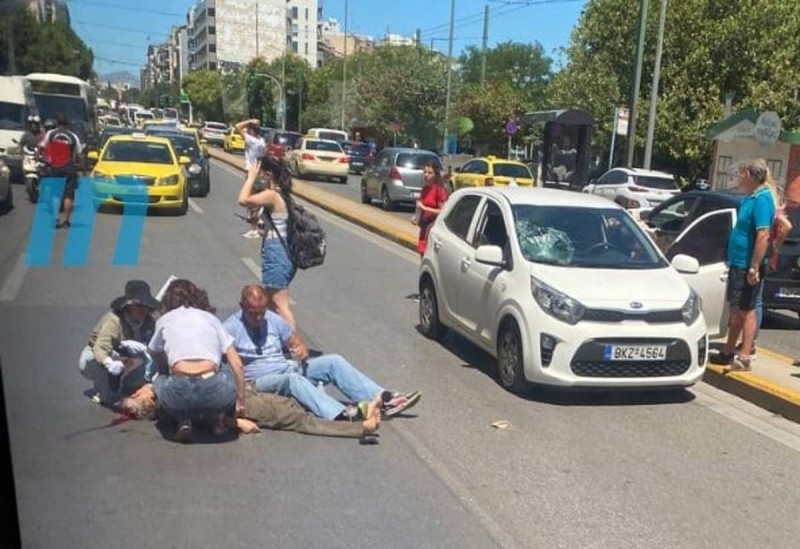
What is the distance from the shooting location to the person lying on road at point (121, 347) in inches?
222

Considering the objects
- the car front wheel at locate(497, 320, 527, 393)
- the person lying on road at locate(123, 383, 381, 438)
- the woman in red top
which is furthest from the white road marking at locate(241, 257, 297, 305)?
the person lying on road at locate(123, 383, 381, 438)

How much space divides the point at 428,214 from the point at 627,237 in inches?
149

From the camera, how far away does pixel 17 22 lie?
4367mm

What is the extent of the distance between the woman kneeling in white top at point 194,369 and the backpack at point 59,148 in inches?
371

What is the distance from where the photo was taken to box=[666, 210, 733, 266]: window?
8.59 metres

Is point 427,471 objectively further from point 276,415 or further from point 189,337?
point 189,337

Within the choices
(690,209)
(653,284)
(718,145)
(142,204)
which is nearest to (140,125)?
(142,204)

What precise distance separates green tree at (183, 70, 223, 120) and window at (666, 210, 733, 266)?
70.8 ft

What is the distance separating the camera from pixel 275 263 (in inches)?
287

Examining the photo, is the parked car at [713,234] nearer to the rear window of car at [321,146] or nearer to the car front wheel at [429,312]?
the car front wheel at [429,312]

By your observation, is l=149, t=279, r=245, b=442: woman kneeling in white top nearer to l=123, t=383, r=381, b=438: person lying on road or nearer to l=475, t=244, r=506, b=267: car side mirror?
l=123, t=383, r=381, b=438: person lying on road

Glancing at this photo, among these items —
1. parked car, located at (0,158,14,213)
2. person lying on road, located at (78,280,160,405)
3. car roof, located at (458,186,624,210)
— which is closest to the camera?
person lying on road, located at (78,280,160,405)

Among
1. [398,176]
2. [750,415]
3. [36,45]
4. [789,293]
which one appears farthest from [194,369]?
[398,176]

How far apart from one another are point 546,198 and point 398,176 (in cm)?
1564
